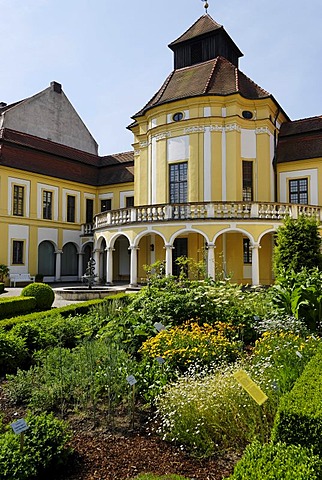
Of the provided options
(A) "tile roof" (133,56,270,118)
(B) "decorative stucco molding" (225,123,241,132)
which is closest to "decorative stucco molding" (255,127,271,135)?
(B) "decorative stucco molding" (225,123,241,132)

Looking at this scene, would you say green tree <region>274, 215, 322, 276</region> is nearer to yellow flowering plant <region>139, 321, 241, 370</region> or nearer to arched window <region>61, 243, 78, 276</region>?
yellow flowering plant <region>139, 321, 241, 370</region>

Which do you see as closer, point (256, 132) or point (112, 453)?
point (112, 453)

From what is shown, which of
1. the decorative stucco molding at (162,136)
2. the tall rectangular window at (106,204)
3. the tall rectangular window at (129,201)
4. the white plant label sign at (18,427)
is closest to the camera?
the white plant label sign at (18,427)

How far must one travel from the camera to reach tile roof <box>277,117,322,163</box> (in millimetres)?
22797

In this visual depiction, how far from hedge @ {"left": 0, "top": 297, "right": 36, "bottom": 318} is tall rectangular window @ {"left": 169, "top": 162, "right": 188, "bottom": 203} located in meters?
12.0

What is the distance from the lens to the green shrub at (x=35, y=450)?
329 cm

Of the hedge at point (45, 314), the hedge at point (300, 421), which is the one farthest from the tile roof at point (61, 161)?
the hedge at point (300, 421)

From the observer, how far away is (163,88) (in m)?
25.3

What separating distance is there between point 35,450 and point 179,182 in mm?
20100

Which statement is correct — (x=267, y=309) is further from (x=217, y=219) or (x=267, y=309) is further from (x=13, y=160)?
(x=13, y=160)

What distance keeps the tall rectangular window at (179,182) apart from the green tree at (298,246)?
313 inches

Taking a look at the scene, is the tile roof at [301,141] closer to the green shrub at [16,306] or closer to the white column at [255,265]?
the white column at [255,265]

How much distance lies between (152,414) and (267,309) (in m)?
4.90

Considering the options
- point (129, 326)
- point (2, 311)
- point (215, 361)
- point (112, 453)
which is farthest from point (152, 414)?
point (2, 311)
